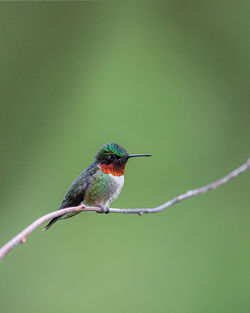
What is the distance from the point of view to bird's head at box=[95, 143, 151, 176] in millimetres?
1973

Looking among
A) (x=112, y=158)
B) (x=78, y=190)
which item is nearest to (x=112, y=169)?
(x=112, y=158)

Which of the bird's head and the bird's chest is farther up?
the bird's head

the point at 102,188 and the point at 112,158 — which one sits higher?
the point at 112,158

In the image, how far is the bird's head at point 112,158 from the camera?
1973mm

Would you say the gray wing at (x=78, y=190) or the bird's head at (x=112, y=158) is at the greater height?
the bird's head at (x=112, y=158)

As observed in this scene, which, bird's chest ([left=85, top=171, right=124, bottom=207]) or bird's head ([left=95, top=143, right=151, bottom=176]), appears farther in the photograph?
bird's chest ([left=85, top=171, right=124, bottom=207])

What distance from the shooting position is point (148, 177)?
448cm

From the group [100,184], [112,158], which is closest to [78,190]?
[100,184]

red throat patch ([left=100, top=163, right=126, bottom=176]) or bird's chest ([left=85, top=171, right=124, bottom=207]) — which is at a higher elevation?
red throat patch ([left=100, top=163, right=126, bottom=176])

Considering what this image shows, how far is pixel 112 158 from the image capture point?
204 centimetres

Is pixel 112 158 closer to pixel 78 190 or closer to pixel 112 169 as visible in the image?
pixel 112 169

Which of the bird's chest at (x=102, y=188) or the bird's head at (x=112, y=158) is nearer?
the bird's head at (x=112, y=158)

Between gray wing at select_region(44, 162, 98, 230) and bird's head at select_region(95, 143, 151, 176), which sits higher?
bird's head at select_region(95, 143, 151, 176)

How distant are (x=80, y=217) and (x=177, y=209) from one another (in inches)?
39.3
